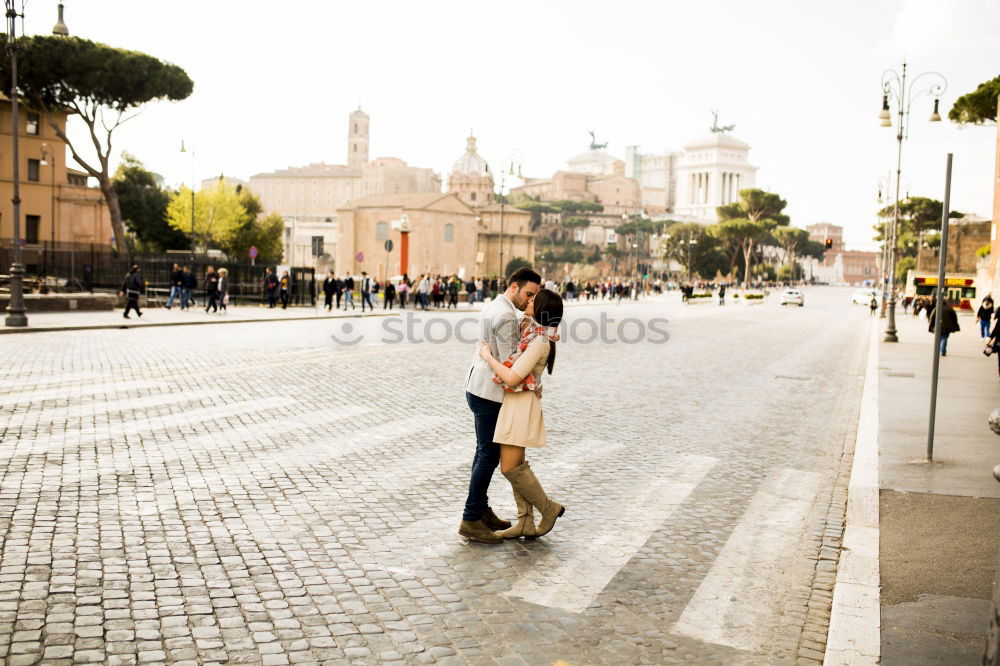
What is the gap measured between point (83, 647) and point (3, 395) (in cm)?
732

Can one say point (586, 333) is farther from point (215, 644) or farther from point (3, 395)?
point (215, 644)

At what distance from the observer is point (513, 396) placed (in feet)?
16.6

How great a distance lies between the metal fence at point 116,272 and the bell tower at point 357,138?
120 metres

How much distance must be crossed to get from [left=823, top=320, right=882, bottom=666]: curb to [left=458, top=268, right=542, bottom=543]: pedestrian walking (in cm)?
199

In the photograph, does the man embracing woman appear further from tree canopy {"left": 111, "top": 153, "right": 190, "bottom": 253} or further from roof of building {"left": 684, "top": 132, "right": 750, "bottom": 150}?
roof of building {"left": 684, "top": 132, "right": 750, "bottom": 150}

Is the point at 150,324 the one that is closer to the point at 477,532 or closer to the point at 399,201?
the point at 477,532

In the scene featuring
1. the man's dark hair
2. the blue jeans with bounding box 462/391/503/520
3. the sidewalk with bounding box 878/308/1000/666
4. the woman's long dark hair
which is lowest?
the sidewalk with bounding box 878/308/1000/666

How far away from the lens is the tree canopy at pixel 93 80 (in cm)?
3722

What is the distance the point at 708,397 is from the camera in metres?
12.1

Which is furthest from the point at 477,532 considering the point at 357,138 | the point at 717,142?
the point at 717,142

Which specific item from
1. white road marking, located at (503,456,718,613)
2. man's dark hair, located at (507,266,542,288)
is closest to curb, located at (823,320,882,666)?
white road marking, located at (503,456,718,613)

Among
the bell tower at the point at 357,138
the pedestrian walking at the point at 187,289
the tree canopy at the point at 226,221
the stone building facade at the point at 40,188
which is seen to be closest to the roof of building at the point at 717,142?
the bell tower at the point at 357,138

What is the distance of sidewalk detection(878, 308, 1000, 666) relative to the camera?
13.3 feet

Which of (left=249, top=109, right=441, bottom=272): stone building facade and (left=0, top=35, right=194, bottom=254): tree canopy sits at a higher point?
(left=249, top=109, right=441, bottom=272): stone building facade
